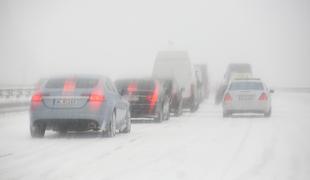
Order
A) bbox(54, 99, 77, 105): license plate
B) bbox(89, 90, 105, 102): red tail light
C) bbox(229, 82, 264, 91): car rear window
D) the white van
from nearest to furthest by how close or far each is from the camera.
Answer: bbox(54, 99, 77, 105): license plate < bbox(89, 90, 105, 102): red tail light < bbox(229, 82, 264, 91): car rear window < the white van

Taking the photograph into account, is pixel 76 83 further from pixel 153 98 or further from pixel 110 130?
pixel 153 98

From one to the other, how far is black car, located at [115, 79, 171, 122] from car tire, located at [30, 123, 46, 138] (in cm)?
746

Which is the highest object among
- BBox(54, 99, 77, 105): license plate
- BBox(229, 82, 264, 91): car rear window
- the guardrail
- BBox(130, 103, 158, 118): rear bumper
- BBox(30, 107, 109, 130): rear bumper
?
BBox(54, 99, 77, 105): license plate

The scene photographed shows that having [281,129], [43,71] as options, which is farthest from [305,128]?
[43,71]

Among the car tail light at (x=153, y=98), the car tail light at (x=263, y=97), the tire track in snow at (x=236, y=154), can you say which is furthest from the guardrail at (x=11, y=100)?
the tire track in snow at (x=236, y=154)

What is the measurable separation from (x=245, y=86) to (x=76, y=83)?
13.0 m

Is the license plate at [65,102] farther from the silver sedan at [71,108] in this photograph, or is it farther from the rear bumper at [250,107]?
the rear bumper at [250,107]

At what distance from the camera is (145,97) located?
1022 inches

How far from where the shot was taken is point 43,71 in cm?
19725

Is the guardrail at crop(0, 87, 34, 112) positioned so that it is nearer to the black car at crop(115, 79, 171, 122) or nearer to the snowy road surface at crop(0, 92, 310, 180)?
the black car at crop(115, 79, 171, 122)

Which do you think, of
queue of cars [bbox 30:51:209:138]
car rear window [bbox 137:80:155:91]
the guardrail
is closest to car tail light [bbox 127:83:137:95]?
car rear window [bbox 137:80:155:91]

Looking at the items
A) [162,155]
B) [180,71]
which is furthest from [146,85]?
[162,155]

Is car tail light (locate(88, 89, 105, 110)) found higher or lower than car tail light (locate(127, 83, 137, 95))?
higher

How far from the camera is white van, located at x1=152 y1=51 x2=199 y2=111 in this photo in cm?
3450
